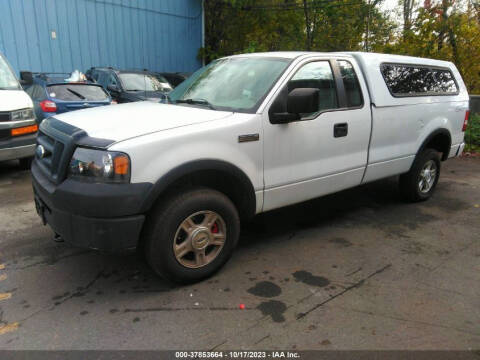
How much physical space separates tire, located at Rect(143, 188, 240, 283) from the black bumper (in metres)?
0.16

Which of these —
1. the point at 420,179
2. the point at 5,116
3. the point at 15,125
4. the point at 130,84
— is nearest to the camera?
the point at 420,179

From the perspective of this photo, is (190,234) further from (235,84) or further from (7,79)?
(7,79)

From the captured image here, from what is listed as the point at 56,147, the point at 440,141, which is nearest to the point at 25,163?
the point at 56,147

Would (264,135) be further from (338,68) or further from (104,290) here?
(104,290)

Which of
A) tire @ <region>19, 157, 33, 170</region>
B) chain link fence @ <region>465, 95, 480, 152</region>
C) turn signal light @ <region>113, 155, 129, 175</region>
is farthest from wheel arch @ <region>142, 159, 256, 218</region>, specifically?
chain link fence @ <region>465, 95, 480, 152</region>

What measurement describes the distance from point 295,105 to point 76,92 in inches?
245

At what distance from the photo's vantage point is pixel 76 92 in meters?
7.88

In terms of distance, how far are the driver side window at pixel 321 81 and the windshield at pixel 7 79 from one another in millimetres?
5274

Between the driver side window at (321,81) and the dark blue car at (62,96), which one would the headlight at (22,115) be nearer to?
the dark blue car at (62,96)

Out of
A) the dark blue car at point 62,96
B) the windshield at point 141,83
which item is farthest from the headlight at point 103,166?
the windshield at point 141,83

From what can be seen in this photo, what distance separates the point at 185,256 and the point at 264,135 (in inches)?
46.8

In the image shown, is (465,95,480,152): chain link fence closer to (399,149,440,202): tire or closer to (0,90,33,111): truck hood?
(399,149,440,202): tire

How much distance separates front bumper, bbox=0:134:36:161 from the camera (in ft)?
18.7

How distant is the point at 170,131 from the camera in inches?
109
